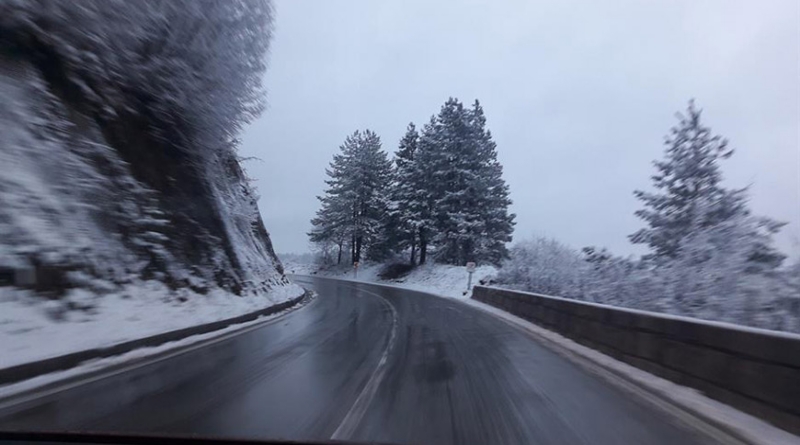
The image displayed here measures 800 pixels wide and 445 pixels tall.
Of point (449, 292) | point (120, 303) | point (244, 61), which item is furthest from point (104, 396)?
point (449, 292)

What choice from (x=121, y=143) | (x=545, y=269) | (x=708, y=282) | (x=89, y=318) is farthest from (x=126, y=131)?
(x=545, y=269)

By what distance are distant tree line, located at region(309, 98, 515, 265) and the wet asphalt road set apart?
3907 centimetres

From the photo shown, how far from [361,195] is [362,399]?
6127 centimetres

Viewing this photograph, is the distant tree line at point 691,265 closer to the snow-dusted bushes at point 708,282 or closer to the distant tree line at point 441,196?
the snow-dusted bushes at point 708,282

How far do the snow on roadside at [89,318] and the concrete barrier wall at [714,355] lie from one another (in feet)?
30.3

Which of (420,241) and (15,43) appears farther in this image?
(420,241)

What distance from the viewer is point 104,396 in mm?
7586

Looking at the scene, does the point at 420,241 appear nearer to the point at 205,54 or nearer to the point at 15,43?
the point at 205,54

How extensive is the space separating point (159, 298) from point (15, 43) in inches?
265

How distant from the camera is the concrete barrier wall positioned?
6.43 metres

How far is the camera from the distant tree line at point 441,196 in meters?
51.9

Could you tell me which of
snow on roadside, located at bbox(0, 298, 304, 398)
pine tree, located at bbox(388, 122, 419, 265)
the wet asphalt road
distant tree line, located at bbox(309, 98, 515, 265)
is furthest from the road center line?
pine tree, located at bbox(388, 122, 419, 265)

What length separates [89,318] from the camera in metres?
11.5

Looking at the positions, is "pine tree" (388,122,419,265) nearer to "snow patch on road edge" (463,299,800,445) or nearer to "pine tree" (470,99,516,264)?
"pine tree" (470,99,516,264)
